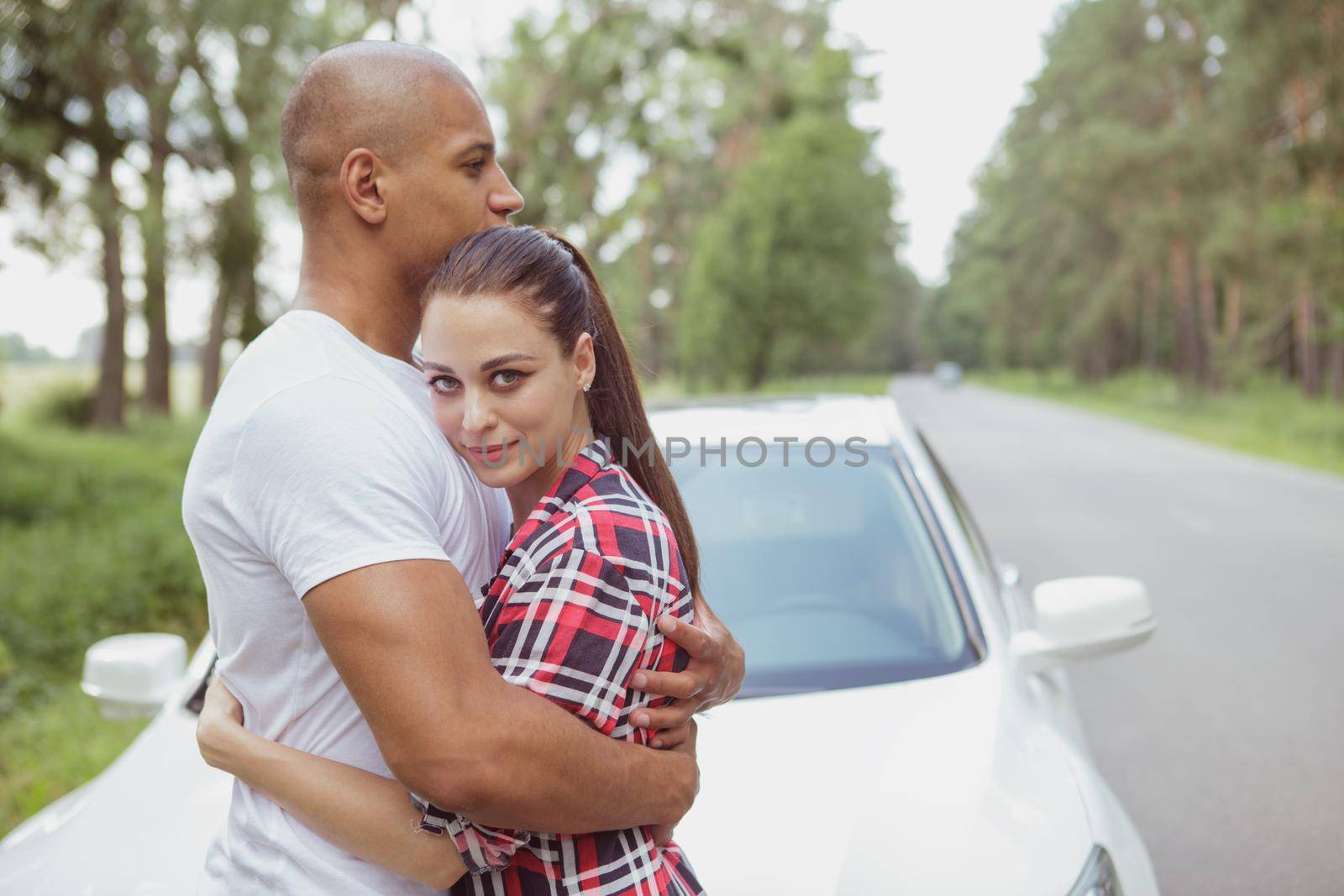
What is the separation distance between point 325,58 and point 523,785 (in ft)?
3.02

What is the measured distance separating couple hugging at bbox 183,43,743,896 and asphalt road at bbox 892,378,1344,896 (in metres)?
3.16

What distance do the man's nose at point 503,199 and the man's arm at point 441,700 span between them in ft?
1.72

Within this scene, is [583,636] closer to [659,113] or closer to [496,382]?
[496,382]

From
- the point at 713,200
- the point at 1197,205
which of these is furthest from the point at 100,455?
the point at 713,200

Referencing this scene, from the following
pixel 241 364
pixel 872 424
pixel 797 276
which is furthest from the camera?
pixel 797 276

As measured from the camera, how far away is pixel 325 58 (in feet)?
5.04

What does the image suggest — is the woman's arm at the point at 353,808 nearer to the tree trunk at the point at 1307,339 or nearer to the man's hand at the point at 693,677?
the man's hand at the point at 693,677

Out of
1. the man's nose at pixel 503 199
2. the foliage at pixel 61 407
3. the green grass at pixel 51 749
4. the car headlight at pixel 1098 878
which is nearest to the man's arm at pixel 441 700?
the man's nose at pixel 503 199

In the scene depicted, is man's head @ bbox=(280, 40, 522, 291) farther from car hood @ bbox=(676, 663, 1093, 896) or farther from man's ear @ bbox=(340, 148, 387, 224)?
car hood @ bbox=(676, 663, 1093, 896)

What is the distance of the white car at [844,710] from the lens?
211cm

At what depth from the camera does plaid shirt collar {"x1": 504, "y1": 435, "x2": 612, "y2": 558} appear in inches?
55.9

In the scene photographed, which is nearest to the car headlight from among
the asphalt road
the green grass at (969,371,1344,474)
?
the asphalt road

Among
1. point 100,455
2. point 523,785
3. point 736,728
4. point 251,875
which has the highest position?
point 523,785

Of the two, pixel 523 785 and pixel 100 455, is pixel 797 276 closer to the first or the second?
pixel 100 455
